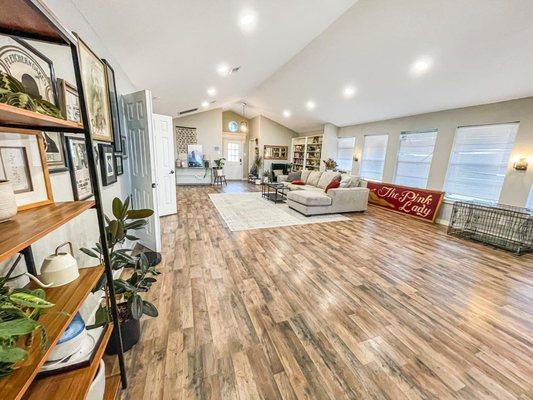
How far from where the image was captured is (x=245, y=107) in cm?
911

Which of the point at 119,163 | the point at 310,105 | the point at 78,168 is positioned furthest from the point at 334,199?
the point at 78,168

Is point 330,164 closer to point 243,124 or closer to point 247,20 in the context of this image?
point 243,124

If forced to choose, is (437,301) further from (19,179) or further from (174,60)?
(174,60)

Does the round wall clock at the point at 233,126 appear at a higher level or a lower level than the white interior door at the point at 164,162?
higher

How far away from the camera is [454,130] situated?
4.50 meters

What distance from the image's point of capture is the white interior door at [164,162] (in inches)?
161

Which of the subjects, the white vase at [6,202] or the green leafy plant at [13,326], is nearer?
the green leafy plant at [13,326]

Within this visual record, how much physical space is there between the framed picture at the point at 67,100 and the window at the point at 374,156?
6554mm

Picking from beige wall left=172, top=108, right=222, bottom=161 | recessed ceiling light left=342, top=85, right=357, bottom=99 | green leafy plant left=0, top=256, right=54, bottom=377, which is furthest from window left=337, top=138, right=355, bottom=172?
green leafy plant left=0, top=256, right=54, bottom=377

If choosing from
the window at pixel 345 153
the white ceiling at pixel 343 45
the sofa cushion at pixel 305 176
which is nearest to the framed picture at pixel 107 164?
the white ceiling at pixel 343 45

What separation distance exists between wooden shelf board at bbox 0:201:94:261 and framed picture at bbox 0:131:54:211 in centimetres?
5

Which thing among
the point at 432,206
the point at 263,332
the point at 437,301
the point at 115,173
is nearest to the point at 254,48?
the point at 115,173

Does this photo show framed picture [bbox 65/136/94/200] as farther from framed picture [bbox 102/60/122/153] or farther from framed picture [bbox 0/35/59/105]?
framed picture [bbox 102/60/122/153]

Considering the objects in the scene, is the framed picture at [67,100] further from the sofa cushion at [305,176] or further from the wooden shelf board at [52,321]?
the sofa cushion at [305,176]
